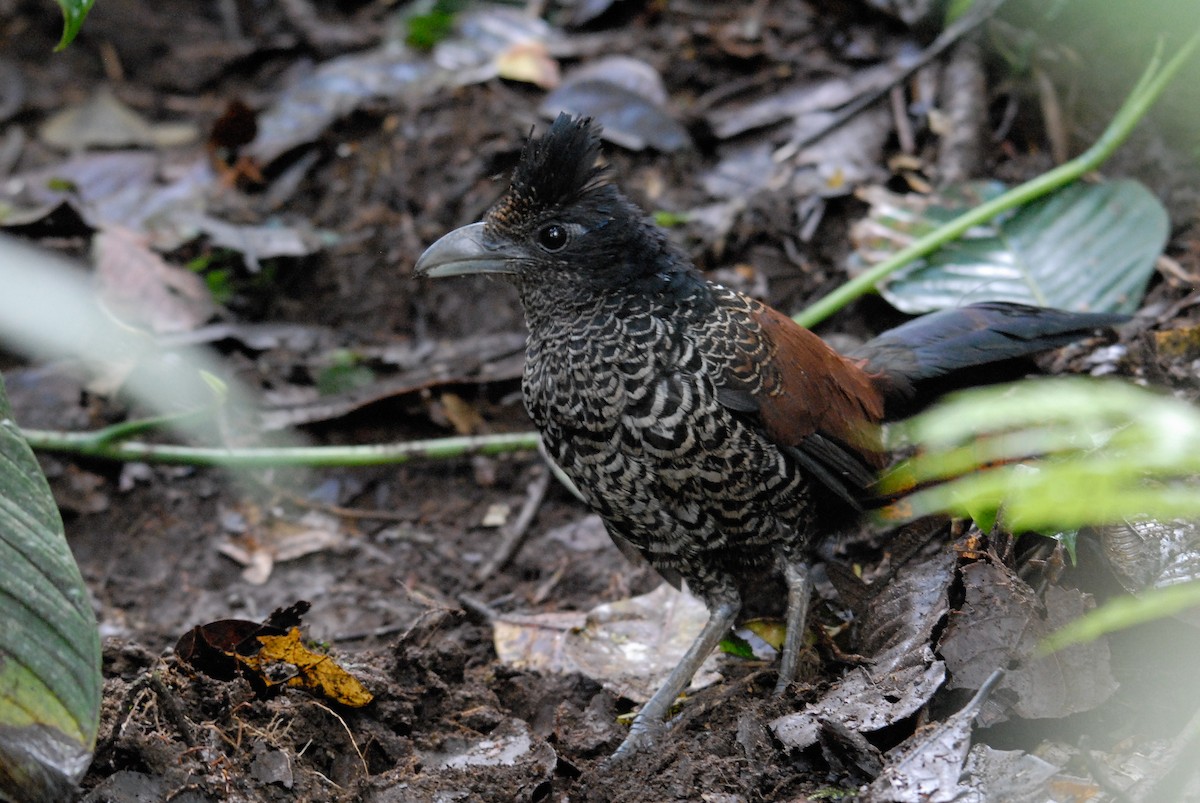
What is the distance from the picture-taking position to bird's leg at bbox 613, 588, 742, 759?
10.3ft

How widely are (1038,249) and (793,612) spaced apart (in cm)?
205

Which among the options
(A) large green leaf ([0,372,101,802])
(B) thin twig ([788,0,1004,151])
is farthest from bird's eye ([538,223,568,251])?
(B) thin twig ([788,0,1004,151])

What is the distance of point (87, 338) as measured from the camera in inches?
197

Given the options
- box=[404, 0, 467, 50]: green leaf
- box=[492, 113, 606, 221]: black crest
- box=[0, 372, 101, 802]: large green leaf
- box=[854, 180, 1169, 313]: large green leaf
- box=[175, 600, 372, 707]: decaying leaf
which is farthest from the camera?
box=[404, 0, 467, 50]: green leaf

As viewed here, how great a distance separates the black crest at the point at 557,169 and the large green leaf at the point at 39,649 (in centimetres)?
167

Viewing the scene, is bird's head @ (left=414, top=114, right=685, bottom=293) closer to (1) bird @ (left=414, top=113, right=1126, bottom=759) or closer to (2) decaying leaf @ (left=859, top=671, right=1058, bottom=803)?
(1) bird @ (left=414, top=113, right=1126, bottom=759)

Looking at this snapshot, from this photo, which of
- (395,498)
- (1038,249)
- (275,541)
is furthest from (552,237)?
(1038,249)

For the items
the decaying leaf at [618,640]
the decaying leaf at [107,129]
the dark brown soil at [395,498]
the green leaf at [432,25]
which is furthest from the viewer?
the decaying leaf at [107,129]

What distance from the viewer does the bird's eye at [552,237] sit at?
135 inches

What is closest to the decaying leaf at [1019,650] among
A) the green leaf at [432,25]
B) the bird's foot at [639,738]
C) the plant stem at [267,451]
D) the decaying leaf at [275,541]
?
the bird's foot at [639,738]

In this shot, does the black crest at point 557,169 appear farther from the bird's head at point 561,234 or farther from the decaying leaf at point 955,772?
the decaying leaf at point 955,772

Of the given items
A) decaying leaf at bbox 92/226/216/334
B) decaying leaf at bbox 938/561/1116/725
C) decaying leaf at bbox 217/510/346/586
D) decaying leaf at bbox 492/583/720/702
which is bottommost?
decaying leaf at bbox 217/510/346/586

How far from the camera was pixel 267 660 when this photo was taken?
113 inches

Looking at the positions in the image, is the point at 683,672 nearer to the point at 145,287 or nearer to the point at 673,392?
the point at 673,392
